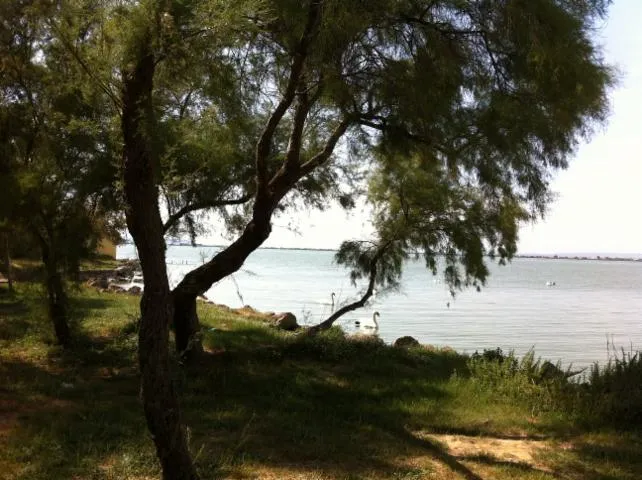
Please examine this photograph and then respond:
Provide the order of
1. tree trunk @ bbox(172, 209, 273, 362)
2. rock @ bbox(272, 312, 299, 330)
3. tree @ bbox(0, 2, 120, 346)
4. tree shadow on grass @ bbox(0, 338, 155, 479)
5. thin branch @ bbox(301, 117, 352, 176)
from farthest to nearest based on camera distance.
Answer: rock @ bbox(272, 312, 299, 330) → tree trunk @ bbox(172, 209, 273, 362) → tree @ bbox(0, 2, 120, 346) → thin branch @ bbox(301, 117, 352, 176) → tree shadow on grass @ bbox(0, 338, 155, 479)

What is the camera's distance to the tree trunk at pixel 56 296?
10430 mm

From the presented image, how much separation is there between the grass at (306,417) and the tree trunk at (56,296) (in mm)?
275

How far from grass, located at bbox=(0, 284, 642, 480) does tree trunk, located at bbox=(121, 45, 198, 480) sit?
2.92 ft

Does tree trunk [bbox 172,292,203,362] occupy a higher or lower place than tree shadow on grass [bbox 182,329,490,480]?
higher

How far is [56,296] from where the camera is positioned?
10750 millimetres

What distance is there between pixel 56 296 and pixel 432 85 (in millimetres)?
7447

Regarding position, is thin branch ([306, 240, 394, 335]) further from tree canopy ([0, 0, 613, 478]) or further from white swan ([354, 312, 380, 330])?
white swan ([354, 312, 380, 330])

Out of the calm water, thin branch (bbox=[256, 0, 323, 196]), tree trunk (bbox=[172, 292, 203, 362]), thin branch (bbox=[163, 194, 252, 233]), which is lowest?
the calm water

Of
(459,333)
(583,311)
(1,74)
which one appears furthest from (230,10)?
(583,311)

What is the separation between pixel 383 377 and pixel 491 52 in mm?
5386

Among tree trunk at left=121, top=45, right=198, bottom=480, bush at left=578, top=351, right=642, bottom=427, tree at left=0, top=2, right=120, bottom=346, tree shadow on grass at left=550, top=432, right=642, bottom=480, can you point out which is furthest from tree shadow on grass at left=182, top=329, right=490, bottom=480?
tree at left=0, top=2, right=120, bottom=346

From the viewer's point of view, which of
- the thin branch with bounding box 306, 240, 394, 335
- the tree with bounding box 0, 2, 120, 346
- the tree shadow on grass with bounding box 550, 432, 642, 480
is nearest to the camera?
the tree shadow on grass with bounding box 550, 432, 642, 480

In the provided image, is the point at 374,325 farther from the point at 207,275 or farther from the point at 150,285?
the point at 150,285

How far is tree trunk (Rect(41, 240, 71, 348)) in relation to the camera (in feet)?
34.2
